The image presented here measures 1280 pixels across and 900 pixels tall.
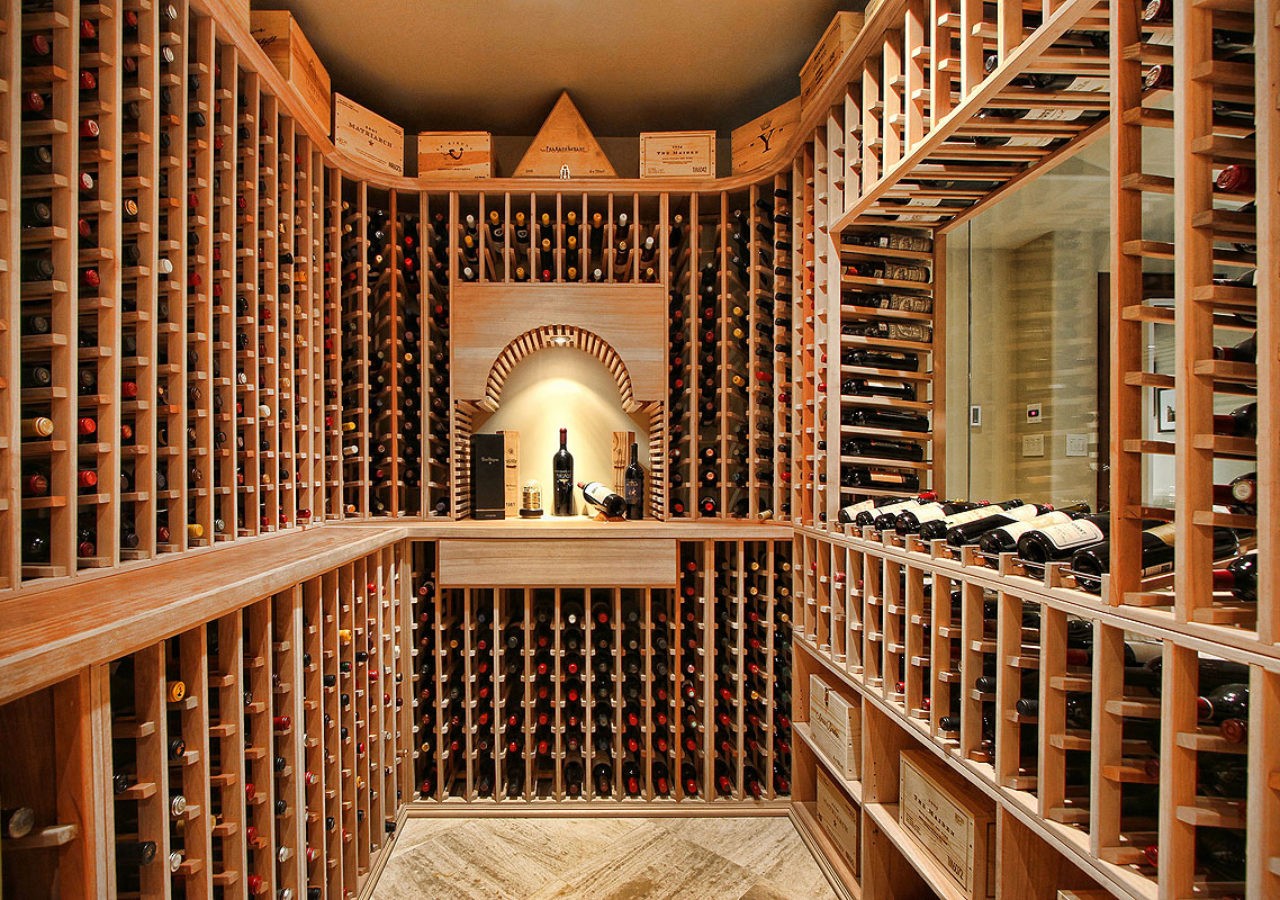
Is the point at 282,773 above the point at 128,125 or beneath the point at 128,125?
beneath

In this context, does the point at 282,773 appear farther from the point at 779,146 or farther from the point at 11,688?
the point at 779,146

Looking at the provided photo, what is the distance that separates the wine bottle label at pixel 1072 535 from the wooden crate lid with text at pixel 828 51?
1740mm

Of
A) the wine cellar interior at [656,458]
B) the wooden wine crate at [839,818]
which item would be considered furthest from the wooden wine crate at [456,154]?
the wooden wine crate at [839,818]

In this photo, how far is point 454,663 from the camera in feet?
9.41

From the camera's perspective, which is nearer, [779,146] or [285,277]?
[285,277]

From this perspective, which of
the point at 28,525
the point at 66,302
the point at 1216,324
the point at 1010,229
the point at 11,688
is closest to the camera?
the point at 11,688

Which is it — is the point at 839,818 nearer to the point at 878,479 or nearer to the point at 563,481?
the point at 878,479

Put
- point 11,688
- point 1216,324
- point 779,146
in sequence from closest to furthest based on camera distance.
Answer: point 11,688 < point 1216,324 < point 779,146

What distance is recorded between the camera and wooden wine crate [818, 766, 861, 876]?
2.20 meters

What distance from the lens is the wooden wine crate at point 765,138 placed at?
9.21ft

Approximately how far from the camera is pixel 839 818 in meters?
2.30

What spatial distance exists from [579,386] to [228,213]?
66.4 inches

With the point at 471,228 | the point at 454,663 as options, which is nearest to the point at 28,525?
the point at 454,663

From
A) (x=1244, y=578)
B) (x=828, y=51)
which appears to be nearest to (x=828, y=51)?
(x=828, y=51)
